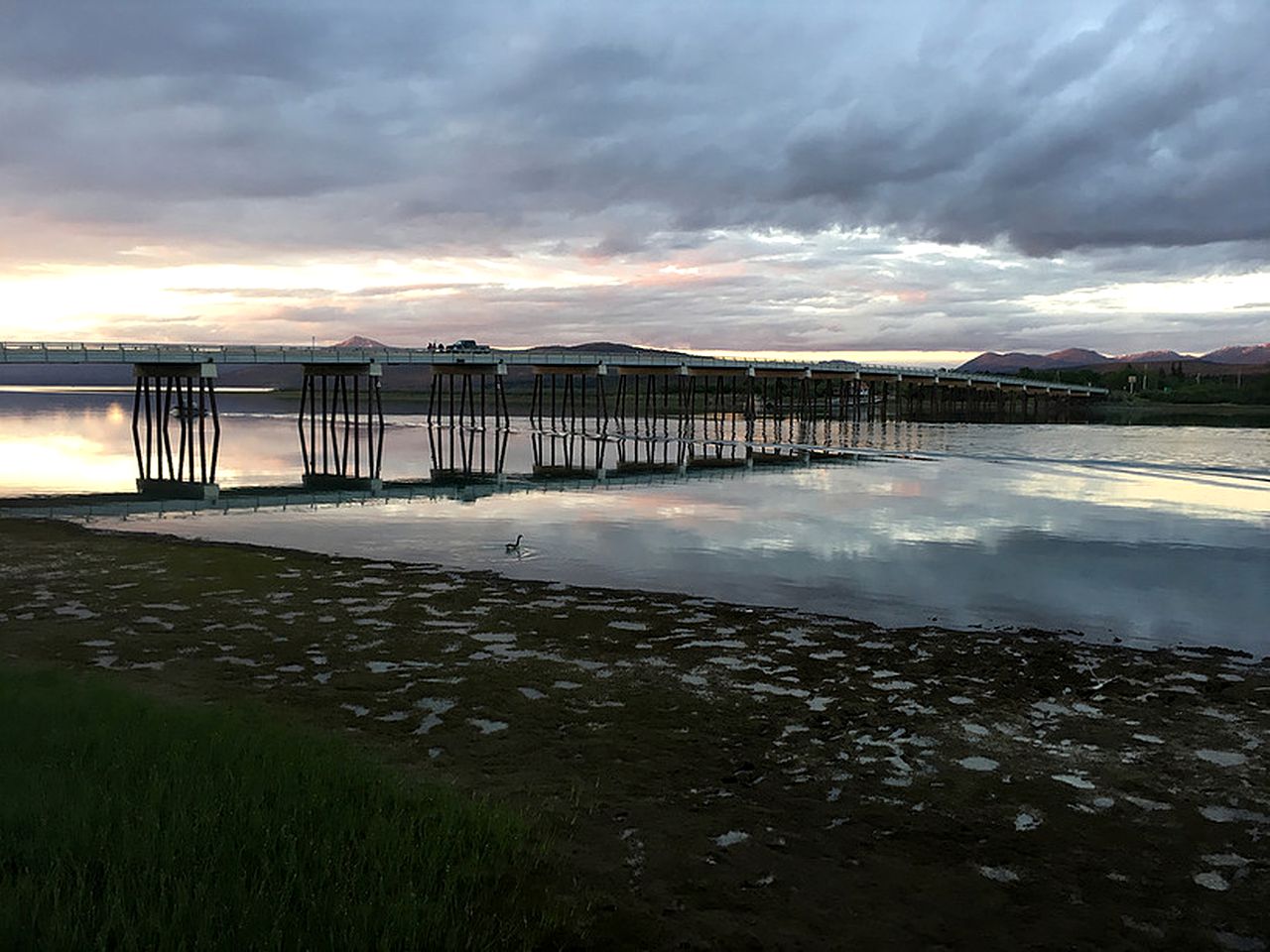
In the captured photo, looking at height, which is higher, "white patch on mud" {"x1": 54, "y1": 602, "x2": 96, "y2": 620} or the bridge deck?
the bridge deck

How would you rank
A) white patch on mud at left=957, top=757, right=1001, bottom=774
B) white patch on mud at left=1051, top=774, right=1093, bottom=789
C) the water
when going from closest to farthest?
1. white patch on mud at left=1051, top=774, right=1093, bottom=789
2. white patch on mud at left=957, top=757, right=1001, bottom=774
3. the water

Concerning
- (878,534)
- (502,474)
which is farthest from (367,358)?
(878,534)

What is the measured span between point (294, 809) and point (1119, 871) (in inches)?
225

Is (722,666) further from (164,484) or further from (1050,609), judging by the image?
(164,484)

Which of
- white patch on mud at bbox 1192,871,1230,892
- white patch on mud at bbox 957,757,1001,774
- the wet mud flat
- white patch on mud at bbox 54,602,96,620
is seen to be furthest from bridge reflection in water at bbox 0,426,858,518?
white patch on mud at bbox 1192,871,1230,892

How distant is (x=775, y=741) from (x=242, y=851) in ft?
16.6

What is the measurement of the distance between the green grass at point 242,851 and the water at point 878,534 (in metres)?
9.45

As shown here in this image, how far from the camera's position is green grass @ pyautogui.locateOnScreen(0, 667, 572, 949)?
504 centimetres

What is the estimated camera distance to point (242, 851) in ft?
19.4

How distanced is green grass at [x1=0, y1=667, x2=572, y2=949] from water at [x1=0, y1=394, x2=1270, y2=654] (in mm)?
9455

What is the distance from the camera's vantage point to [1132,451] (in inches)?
2219

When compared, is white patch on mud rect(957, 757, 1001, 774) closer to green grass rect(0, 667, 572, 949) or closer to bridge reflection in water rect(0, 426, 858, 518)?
green grass rect(0, 667, 572, 949)

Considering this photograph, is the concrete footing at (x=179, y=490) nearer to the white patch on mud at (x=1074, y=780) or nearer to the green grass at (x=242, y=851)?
the green grass at (x=242, y=851)

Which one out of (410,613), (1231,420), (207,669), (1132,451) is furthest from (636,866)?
(1231,420)
